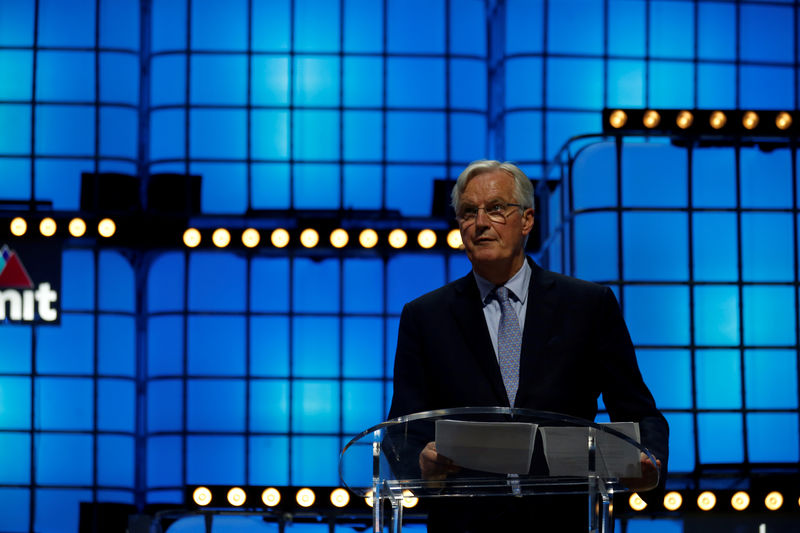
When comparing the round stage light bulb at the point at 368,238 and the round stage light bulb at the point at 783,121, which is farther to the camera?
the round stage light bulb at the point at 368,238

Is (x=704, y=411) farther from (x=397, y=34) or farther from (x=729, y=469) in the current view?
(x=397, y=34)

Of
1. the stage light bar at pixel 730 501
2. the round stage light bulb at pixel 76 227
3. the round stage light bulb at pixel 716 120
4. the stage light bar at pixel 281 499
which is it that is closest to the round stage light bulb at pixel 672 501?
the stage light bar at pixel 730 501

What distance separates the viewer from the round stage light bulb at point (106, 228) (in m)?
10.2

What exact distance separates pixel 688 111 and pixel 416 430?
711 centimetres

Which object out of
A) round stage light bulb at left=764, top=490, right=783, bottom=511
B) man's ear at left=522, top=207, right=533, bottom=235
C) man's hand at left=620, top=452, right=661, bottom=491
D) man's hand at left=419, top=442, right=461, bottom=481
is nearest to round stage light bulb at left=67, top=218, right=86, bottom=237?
round stage light bulb at left=764, top=490, right=783, bottom=511

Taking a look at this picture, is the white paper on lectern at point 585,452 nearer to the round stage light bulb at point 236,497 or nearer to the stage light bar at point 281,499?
the stage light bar at point 281,499

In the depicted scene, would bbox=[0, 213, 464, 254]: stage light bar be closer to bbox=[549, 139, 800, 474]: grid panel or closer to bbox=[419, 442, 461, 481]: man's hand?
bbox=[549, 139, 800, 474]: grid panel

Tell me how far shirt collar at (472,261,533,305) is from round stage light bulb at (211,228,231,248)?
737cm

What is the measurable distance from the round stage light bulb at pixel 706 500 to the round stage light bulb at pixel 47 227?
20.5ft

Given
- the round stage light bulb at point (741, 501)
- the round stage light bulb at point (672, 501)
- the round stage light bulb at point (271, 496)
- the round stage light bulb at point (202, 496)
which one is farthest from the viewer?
the round stage light bulb at point (202, 496)

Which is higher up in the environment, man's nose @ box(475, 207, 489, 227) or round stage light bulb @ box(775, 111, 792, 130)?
round stage light bulb @ box(775, 111, 792, 130)

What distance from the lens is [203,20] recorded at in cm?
1096

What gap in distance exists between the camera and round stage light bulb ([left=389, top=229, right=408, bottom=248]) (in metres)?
10.0

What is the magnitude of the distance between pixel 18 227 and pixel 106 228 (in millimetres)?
859
